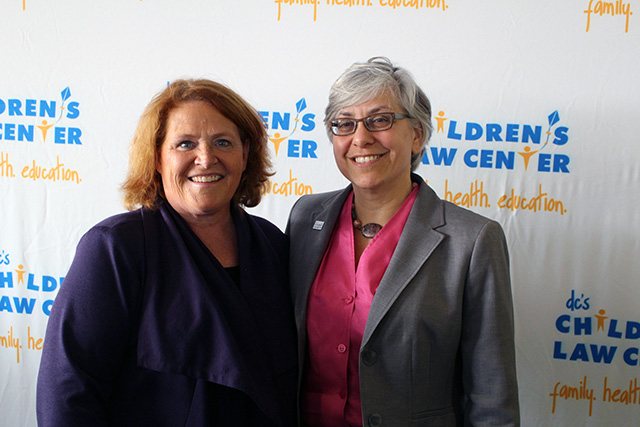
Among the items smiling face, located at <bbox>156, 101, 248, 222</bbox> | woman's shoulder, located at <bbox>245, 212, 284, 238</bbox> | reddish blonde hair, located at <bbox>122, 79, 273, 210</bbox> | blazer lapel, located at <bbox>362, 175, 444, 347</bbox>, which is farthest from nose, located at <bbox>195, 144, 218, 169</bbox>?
blazer lapel, located at <bbox>362, 175, 444, 347</bbox>

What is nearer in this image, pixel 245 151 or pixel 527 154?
pixel 245 151

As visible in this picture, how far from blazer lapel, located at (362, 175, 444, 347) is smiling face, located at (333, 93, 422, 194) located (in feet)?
0.40

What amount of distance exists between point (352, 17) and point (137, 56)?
3.14 feet

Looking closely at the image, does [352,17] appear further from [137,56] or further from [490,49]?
[137,56]

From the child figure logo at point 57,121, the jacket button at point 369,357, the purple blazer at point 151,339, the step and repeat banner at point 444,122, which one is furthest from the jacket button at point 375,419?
the child figure logo at point 57,121

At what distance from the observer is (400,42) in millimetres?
1987

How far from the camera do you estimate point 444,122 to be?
1.99 meters

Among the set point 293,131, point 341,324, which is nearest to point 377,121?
point 341,324

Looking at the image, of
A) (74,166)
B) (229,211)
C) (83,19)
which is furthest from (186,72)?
(229,211)

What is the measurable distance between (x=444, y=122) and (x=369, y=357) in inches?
42.9

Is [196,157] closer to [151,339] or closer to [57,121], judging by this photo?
[151,339]

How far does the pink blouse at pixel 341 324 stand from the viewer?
4.52 ft

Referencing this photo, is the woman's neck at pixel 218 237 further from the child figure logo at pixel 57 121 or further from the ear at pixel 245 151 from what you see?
the child figure logo at pixel 57 121

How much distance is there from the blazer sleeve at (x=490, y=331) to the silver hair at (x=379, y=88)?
407mm
